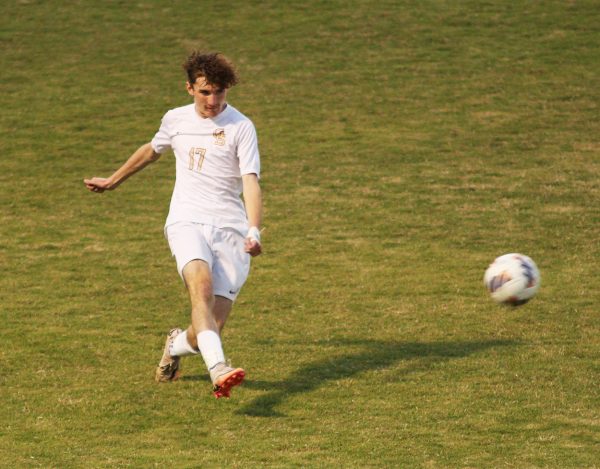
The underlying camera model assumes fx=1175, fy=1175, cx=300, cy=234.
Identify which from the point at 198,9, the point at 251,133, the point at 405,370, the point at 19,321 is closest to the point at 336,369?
the point at 405,370

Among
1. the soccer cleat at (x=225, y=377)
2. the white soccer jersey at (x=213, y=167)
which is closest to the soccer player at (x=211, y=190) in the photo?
the white soccer jersey at (x=213, y=167)

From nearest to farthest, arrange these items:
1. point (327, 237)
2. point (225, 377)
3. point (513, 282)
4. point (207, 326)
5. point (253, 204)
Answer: point (225, 377)
point (207, 326)
point (253, 204)
point (513, 282)
point (327, 237)

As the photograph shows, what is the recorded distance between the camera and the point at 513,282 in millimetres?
8258

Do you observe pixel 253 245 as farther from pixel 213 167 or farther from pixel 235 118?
pixel 235 118

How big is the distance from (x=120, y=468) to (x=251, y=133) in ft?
8.07

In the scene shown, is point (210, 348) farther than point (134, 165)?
No

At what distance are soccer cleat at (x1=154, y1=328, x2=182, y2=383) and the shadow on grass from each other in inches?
20.1

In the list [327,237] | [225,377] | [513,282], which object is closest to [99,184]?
[225,377]

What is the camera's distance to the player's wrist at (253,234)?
7123 millimetres

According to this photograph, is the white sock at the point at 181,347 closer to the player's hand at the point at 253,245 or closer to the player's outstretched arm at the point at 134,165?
the player's hand at the point at 253,245

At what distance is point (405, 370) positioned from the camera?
8336mm

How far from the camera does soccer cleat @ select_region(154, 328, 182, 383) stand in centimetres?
802

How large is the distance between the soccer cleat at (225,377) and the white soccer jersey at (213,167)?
1.14 meters

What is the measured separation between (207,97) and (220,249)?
1.01 meters
